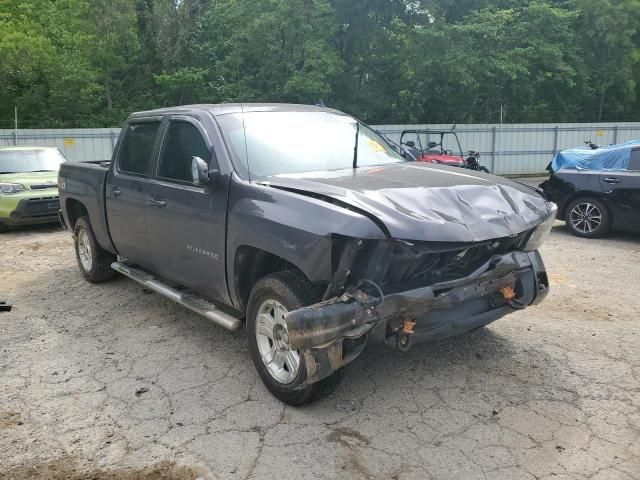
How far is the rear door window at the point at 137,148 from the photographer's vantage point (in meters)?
5.26

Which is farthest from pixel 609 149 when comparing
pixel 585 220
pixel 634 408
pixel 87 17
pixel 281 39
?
pixel 87 17

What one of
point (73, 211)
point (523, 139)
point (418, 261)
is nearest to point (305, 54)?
point (523, 139)

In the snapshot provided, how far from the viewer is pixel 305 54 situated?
81.7 ft

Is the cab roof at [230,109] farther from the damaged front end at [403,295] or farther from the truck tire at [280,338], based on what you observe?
the damaged front end at [403,295]

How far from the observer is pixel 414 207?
11.2 feet

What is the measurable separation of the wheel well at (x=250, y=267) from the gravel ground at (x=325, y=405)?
0.62 metres

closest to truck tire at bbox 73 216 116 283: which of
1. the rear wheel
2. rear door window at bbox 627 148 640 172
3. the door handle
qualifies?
the door handle

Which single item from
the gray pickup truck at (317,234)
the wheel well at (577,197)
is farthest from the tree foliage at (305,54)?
the gray pickup truck at (317,234)

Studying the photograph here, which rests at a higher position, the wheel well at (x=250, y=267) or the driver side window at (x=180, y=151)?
the driver side window at (x=180, y=151)

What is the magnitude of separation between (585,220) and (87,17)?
24344mm

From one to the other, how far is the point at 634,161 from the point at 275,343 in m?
7.21

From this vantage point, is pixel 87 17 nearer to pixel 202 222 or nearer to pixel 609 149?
pixel 609 149

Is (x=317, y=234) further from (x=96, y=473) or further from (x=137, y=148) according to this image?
(x=137, y=148)

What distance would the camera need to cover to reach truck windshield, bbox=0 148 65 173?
10820mm
